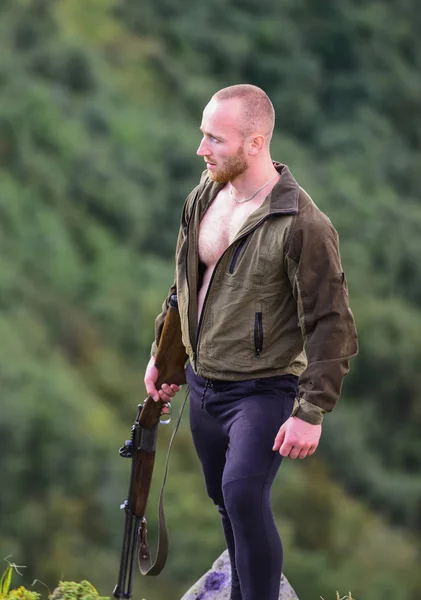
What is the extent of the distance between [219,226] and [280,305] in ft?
0.91

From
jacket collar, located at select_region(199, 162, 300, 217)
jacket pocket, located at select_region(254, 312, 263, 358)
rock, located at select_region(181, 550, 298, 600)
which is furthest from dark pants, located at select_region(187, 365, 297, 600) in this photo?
rock, located at select_region(181, 550, 298, 600)

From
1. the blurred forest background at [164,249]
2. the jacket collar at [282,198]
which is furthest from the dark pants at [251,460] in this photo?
the blurred forest background at [164,249]

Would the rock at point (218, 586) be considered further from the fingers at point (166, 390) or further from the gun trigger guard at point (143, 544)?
the fingers at point (166, 390)

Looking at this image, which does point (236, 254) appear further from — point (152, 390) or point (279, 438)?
point (152, 390)

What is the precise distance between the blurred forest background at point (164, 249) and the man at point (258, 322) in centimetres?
1295

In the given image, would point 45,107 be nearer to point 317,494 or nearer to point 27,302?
point 27,302

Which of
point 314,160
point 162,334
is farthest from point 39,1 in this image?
Result: point 162,334

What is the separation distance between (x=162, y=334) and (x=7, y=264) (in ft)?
58.2

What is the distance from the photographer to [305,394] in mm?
2799

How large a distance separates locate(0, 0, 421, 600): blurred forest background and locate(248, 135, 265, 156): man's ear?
43.3 ft

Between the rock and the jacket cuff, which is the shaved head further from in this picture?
the rock

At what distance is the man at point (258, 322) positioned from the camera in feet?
9.25

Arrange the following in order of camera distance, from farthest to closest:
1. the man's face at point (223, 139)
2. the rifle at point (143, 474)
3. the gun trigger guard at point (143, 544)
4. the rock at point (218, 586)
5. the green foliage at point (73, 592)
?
the rock at point (218, 586)
the green foliage at point (73, 592)
the gun trigger guard at point (143, 544)
the rifle at point (143, 474)
the man's face at point (223, 139)

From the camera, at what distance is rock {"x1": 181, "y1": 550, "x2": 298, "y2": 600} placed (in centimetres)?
376
